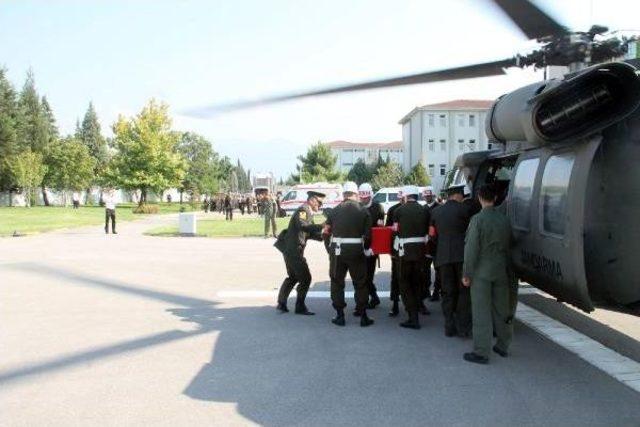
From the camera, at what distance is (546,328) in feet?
23.9

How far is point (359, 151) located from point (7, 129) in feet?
274

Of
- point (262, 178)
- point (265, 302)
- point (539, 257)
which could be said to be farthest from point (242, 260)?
point (262, 178)

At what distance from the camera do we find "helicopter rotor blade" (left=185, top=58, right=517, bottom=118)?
548 cm

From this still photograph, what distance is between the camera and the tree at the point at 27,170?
5438cm

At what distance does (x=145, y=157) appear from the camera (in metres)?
46.1

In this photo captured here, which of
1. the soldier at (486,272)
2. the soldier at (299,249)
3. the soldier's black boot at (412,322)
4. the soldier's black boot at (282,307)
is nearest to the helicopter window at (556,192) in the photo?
the soldier at (486,272)

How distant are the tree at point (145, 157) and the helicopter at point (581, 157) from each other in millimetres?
42513

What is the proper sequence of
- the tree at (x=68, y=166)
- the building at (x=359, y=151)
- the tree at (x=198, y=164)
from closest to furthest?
1. the tree at (x=68, y=166)
2. the tree at (x=198, y=164)
3. the building at (x=359, y=151)

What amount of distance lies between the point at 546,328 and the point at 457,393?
2965 mm

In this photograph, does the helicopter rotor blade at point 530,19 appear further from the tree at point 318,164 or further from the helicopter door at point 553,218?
the tree at point 318,164

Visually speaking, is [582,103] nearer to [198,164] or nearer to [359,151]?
[198,164]

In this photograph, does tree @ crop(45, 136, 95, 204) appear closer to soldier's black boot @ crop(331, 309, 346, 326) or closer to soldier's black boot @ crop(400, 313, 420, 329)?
soldier's black boot @ crop(331, 309, 346, 326)

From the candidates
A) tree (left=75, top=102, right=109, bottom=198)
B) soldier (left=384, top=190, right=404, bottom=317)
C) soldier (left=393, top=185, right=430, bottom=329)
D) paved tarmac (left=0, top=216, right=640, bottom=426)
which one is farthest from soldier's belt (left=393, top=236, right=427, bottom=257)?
tree (left=75, top=102, right=109, bottom=198)

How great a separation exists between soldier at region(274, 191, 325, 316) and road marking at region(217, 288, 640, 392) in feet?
9.70
